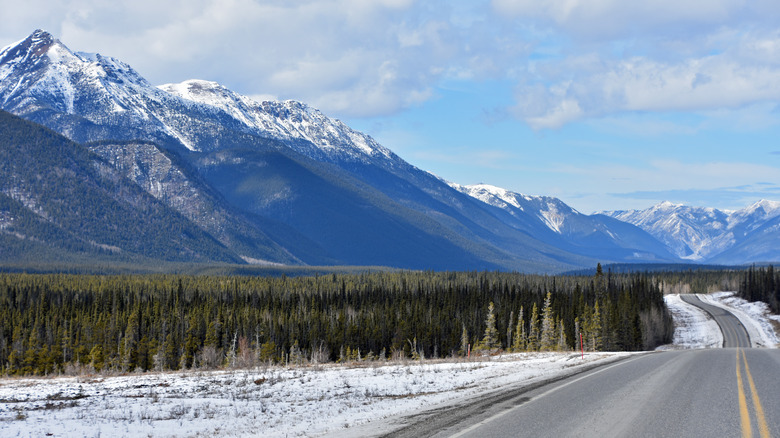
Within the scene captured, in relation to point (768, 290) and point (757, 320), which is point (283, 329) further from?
point (768, 290)

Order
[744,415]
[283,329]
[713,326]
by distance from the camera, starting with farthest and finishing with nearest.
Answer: [713,326]
[283,329]
[744,415]

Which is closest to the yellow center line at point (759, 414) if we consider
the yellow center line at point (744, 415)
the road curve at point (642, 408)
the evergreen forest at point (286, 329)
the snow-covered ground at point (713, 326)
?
the road curve at point (642, 408)

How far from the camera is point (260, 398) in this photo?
2788cm

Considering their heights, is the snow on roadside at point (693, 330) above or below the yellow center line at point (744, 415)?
below

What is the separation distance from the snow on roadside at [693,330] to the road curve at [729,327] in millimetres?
1130

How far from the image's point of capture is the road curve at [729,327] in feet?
412

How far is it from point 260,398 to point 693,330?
458ft

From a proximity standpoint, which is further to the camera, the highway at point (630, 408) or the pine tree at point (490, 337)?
the pine tree at point (490, 337)

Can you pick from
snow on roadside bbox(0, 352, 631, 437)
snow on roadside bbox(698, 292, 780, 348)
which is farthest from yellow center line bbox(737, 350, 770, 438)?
snow on roadside bbox(698, 292, 780, 348)

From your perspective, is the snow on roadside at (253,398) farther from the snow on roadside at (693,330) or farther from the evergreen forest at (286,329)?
the snow on roadside at (693,330)

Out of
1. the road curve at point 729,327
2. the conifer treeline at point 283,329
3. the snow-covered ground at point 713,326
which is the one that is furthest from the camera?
the snow-covered ground at point 713,326

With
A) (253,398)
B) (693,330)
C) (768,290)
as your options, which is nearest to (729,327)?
Answer: (693,330)

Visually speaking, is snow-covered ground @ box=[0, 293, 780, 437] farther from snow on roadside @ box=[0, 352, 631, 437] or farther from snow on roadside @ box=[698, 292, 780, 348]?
snow on roadside @ box=[698, 292, 780, 348]

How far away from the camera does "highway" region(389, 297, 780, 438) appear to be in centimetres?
1650
